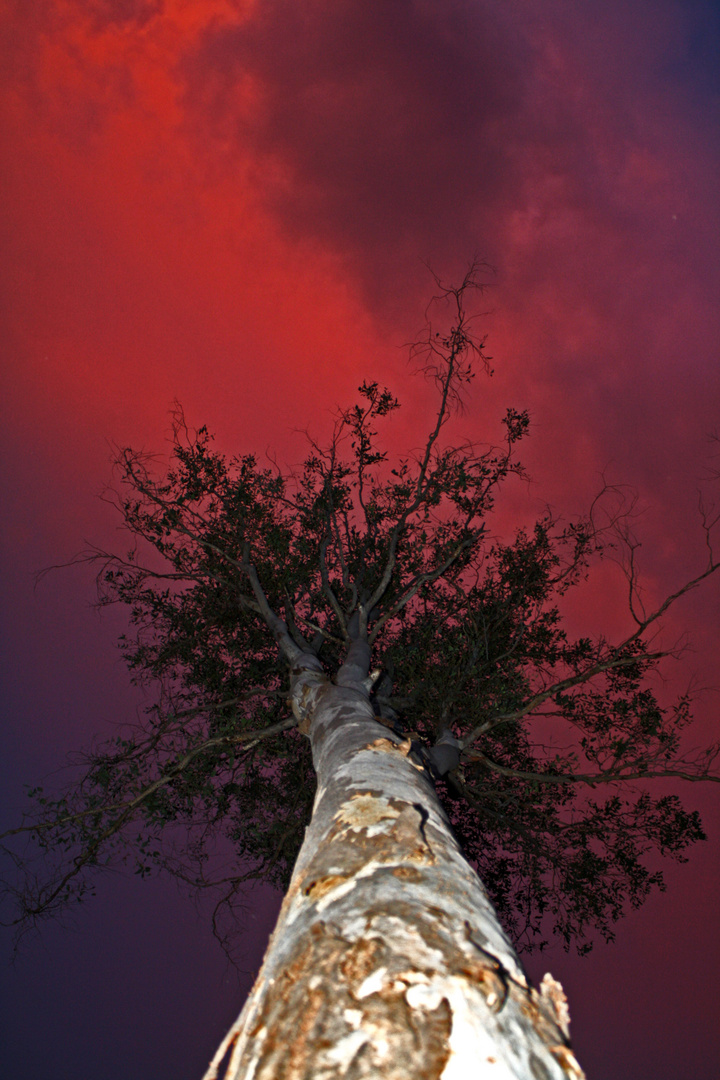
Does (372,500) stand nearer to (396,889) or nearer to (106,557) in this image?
(106,557)

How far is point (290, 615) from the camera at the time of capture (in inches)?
369

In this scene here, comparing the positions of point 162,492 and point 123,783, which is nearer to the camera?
point 123,783

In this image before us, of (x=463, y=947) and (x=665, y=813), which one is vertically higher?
(x=665, y=813)

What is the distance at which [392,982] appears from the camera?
4.69 ft

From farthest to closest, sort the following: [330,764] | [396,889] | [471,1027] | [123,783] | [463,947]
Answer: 1. [123,783]
2. [330,764]
3. [396,889]
4. [463,947]
5. [471,1027]

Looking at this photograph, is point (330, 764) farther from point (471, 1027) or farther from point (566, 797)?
point (566, 797)

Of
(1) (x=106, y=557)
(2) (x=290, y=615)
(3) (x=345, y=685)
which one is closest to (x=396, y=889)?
(3) (x=345, y=685)

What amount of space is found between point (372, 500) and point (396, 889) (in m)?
9.04

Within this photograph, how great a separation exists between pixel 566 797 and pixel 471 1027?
9.29 metres

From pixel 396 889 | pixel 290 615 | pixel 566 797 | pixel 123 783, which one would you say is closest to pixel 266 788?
pixel 123 783

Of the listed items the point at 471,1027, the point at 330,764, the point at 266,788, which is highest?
the point at 266,788

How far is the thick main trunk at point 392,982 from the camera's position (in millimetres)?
1270

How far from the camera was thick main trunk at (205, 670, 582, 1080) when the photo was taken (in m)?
1.27

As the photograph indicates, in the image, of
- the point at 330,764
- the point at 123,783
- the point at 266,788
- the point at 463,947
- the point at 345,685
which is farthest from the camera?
the point at 266,788
